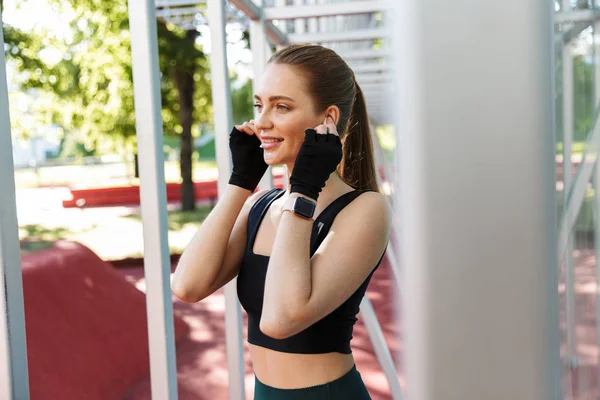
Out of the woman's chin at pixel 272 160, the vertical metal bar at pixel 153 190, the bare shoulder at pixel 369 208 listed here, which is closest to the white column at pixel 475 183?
the bare shoulder at pixel 369 208

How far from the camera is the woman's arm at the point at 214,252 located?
1655 millimetres

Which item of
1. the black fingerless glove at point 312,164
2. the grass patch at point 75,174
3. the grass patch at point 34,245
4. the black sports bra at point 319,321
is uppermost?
the black fingerless glove at point 312,164

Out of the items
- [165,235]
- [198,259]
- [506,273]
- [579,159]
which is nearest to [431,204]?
[506,273]

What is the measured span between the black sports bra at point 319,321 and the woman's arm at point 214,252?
0.31 ft

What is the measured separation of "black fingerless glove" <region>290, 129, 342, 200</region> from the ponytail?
372 mm

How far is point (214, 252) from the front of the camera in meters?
1.65

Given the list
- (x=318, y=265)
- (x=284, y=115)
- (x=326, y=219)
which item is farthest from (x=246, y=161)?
(x=318, y=265)

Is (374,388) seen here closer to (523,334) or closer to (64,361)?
(64,361)

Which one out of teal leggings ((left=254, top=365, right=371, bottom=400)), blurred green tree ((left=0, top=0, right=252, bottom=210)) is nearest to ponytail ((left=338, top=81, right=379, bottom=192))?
teal leggings ((left=254, top=365, right=371, bottom=400))

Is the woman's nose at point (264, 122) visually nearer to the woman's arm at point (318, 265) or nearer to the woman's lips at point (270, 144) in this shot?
the woman's lips at point (270, 144)

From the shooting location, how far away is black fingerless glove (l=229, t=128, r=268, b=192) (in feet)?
5.71

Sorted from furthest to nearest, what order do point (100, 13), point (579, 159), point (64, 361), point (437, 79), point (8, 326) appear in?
point (100, 13)
point (64, 361)
point (8, 326)
point (579, 159)
point (437, 79)

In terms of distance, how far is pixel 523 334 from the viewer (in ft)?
1.05

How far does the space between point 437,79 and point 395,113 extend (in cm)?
5
